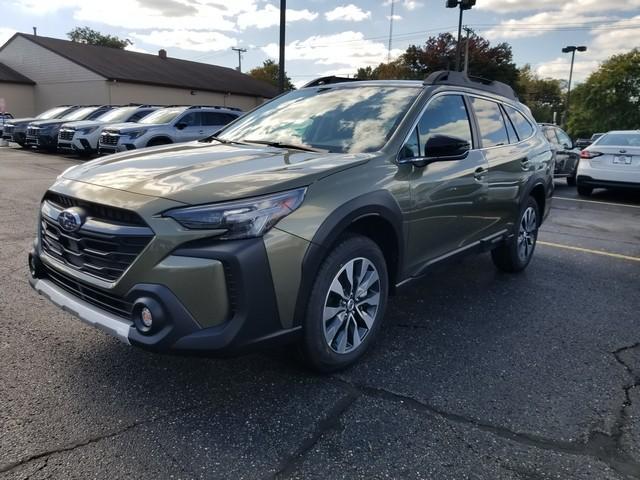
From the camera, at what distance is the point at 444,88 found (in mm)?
4027

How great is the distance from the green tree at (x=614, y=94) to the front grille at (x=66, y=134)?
4878 cm

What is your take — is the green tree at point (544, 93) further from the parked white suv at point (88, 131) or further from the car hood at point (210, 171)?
the car hood at point (210, 171)

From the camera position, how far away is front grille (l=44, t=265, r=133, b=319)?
2551 millimetres

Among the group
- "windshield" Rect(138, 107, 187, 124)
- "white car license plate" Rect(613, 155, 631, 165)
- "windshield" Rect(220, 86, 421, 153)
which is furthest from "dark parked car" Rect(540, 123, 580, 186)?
"windshield" Rect(220, 86, 421, 153)

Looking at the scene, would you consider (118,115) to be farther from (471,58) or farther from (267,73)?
(267,73)

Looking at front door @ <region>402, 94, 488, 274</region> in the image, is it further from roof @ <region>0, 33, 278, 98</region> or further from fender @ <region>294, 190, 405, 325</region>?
roof @ <region>0, 33, 278, 98</region>

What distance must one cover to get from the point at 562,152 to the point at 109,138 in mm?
12029

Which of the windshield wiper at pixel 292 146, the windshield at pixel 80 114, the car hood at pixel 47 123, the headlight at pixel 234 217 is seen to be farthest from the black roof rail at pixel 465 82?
the windshield at pixel 80 114

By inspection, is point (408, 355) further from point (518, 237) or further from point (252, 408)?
point (518, 237)

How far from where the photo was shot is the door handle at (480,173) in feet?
13.6

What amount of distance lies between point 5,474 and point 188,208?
137 cm

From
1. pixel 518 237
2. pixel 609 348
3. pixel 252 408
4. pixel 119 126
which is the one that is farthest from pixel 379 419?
pixel 119 126

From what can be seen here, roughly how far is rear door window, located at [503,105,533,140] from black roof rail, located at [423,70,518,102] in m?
0.15

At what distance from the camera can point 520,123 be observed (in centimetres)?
533
